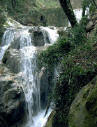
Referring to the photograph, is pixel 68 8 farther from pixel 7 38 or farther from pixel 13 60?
pixel 7 38

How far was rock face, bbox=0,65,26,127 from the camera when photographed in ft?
33.4

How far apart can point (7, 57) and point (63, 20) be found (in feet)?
56.9

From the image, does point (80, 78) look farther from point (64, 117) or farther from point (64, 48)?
point (64, 48)

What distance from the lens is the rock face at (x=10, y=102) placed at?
401 inches

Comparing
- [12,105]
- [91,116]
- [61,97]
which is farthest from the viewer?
[12,105]

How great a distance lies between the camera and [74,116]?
4.34 m

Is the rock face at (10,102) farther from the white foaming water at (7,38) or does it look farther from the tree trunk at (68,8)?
the white foaming water at (7,38)

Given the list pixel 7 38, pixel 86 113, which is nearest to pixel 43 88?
pixel 7 38

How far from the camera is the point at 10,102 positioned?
1035 centimetres

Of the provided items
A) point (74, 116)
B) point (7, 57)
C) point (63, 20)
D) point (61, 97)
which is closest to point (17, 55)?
point (7, 57)

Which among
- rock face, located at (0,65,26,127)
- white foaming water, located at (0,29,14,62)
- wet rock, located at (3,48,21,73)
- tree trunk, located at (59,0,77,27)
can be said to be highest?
white foaming water, located at (0,29,14,62)

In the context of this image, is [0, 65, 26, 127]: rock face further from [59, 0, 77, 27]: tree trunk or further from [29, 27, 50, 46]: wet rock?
[59, 0, 77, 27]: tree trunk

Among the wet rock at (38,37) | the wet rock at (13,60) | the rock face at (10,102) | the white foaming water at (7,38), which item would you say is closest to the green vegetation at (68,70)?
the rock face at (10,102)

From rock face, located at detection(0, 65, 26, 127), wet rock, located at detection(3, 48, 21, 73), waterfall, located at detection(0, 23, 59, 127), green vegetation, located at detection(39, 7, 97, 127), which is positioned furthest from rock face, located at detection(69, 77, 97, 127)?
wet rock, located at detection(3, 48, 21, 73)
